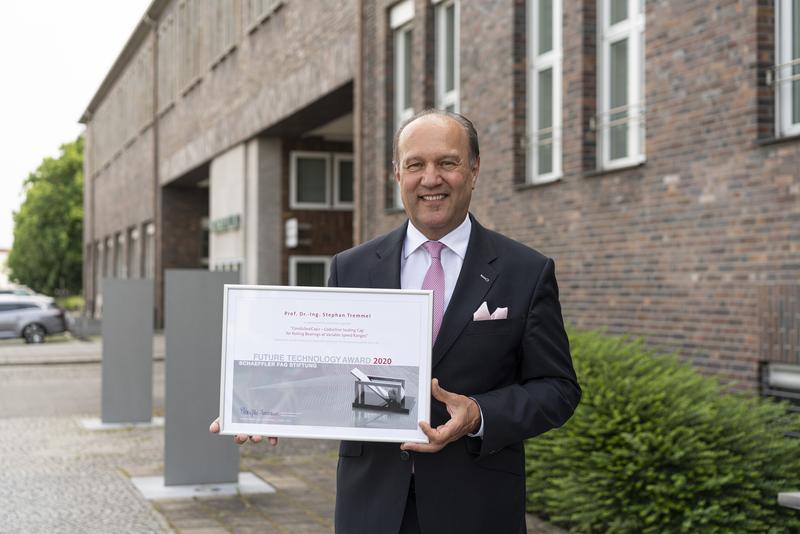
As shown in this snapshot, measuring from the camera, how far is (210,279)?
8750mm

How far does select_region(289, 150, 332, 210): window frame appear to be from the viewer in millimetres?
26328

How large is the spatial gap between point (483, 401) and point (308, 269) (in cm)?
2361

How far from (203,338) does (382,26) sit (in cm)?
948

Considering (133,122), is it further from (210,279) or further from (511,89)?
(210,279)

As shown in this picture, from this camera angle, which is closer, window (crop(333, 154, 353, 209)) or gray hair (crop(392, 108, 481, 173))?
gray hair (crop(392, 108, 481, 173))

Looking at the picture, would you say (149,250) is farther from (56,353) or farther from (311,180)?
(311,180)

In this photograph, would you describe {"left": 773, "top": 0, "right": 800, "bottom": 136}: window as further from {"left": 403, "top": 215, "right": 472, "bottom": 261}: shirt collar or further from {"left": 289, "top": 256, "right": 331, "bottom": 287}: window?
{"left": 289, "top": 256, "right": 331, "bottom": 287}: window

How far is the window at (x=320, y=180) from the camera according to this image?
26.5 meters

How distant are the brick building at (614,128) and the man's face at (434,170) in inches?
228

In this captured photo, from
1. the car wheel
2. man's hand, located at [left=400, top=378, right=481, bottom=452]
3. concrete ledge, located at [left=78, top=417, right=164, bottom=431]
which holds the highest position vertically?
man's hand, located at [left=400, top=378, right=481, bottom=452]

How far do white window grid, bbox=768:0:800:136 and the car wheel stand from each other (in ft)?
99.4

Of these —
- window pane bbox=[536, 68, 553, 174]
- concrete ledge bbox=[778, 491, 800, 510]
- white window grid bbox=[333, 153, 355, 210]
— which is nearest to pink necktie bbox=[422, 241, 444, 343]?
concrete ledge bbox=[778, 491, 800, 510]

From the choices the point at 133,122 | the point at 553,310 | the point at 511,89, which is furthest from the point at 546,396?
the point at 133,122

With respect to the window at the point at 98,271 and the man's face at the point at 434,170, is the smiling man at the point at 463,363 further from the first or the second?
the window at the point at 98,271
